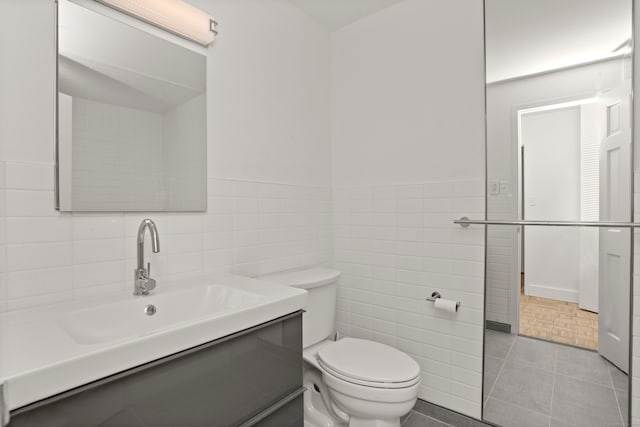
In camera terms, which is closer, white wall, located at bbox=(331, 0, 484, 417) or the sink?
the sink

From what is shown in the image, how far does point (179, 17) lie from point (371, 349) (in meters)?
1.78

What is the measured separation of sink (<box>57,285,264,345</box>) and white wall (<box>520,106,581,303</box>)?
4.48 ft

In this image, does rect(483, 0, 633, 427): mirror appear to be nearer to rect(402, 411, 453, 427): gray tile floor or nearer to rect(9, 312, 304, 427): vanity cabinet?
rect(402, 411, 453, 427): gray tile floor

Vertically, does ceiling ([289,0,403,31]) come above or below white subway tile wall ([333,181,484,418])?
above

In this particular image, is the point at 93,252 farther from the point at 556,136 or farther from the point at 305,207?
the point at 556,136

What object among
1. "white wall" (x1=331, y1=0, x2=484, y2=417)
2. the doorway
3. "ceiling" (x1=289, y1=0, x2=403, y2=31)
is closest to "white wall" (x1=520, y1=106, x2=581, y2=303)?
the doorway

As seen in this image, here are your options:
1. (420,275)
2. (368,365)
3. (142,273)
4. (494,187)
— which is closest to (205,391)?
(142,273)

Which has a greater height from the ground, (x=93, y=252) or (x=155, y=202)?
(x=155, y=202)

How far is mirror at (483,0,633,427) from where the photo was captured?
4.72 ft

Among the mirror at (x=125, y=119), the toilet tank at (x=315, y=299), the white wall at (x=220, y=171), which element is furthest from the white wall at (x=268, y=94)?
the toilet tank at (x=315, y=299)

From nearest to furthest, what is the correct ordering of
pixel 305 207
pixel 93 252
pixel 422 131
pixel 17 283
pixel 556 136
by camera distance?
pixel 17 283
pixel 93 252
pixel 556 136
pixel 422 131
pixel 305 207

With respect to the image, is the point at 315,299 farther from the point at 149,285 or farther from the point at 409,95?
the point at 409,95

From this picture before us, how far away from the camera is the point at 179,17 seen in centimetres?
142

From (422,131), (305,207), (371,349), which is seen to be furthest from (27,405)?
(422,131)
